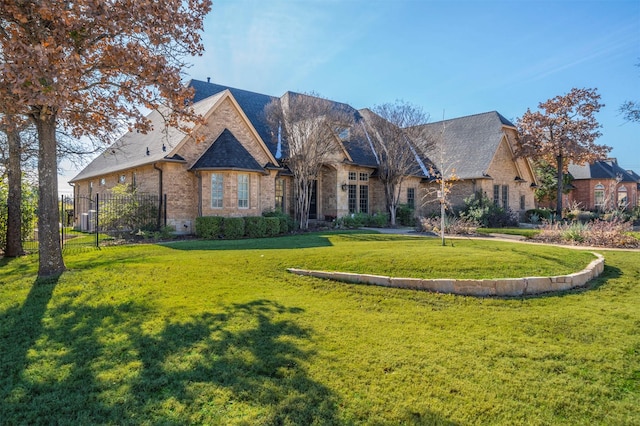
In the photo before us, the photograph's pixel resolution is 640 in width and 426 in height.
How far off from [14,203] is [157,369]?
36.6 ft

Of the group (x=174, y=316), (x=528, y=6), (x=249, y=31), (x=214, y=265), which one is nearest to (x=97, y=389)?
(x=174, y=316)

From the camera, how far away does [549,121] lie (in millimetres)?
27641

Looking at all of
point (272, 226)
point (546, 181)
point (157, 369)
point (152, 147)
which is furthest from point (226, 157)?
point (546, 181)

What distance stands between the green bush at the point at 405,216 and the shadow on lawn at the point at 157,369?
1910 centimetres

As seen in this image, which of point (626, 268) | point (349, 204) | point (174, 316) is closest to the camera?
point (174, 316)

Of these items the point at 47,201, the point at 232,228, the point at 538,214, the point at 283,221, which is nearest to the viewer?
the point at 47,201

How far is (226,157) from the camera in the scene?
17438 mm

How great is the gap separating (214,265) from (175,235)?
28.8 feet

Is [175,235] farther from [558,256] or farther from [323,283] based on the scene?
[558,256]

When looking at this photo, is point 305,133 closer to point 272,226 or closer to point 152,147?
point 272,226

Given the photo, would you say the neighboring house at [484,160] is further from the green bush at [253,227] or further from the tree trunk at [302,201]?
the green bush at [253,227]

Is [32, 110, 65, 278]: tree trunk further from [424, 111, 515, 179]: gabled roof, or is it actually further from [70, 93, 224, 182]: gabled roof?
[424, 111, 515, 179]: gabled roof

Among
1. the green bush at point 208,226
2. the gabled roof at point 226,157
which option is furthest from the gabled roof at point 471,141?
the green bush at point 208,226

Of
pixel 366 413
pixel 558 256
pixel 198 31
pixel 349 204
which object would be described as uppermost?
pixel 198 31
